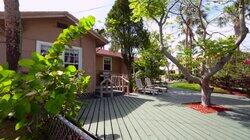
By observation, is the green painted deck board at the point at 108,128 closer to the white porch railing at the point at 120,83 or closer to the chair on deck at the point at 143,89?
the white porch railing at the point at 120,83

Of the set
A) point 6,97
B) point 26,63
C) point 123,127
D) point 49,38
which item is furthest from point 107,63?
point 6,97

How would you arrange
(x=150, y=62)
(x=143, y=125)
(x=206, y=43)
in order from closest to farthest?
(x=143, y=125)
(x=206, y=43)
(x=150, y=62)

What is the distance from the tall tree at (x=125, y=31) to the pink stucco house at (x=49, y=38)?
427 centimetres

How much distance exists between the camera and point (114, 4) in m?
21.4

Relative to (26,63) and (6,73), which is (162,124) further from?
(6,73)

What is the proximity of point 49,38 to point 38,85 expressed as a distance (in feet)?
38.1

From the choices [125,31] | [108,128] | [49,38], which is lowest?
[108,128]

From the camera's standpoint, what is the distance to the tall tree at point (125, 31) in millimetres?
20953

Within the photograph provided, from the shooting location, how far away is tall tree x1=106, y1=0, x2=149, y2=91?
68.7ft

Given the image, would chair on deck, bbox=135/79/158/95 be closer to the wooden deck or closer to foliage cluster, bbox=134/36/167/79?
foliage cluster, bbox=134/36/167/79

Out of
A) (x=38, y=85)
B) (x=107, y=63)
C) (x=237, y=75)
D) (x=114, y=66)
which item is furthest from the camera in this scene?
(x=114, y=66)

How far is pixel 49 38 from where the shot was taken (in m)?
13.6

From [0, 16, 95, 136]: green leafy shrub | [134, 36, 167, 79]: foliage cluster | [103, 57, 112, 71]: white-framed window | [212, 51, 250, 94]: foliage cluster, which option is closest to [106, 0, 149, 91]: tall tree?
[134, 36, 167, 79]: foliage cluster

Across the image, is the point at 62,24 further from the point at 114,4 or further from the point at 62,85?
the point at 62,85
